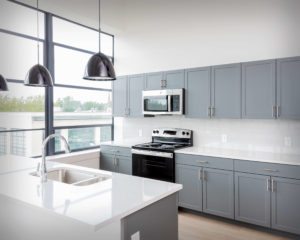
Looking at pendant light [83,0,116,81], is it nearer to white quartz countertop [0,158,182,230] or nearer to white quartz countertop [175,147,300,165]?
white quartz countertop [0,158,182,230]

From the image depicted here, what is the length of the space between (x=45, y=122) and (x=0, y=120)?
3.37 meters

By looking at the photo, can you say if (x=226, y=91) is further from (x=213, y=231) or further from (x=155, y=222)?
(x=155, y=222)

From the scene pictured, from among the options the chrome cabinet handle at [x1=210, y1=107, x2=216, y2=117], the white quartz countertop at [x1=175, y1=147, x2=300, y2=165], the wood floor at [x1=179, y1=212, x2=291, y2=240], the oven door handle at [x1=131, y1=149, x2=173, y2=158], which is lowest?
the wood floor at [x1=179, y1=212, x2=291, y2=240]

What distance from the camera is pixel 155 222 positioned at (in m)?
1.68

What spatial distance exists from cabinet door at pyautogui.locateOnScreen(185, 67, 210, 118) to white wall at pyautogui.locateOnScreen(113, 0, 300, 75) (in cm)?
34

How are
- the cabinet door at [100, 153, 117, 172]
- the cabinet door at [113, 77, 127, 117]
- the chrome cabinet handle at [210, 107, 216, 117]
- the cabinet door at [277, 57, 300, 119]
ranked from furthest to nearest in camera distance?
1. the cabinet door at [113, 77, 127, 117]
2. the cabinet door at [100, 153, 117, 172]
3. the chrome cabinet handle at [210, 107, 216, 117]
4. the cabinet door at [277, 57, 300, 119]

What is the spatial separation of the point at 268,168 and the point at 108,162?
2.42 m

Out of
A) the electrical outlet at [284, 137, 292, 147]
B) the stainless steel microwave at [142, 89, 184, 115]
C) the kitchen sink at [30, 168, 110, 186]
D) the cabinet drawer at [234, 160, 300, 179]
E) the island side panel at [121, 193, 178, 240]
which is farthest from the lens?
the stainless steel microwave at [142, 89, 184, 115]

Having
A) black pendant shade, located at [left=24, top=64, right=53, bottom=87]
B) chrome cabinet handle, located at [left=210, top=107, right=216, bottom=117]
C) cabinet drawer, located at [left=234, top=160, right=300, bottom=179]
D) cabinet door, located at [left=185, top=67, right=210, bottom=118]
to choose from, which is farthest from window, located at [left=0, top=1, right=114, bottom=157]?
→ cabinet drawer, located at [left=234, top=160, right=300, bottom=179]

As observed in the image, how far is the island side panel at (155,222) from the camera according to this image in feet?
4.86

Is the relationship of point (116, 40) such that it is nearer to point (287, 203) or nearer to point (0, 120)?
point (287, 203)

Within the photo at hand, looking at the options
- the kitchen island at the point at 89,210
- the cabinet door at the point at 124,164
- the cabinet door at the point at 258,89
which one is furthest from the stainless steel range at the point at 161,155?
the kitchen island at the point at 89,210

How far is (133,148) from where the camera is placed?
3805 millimetres

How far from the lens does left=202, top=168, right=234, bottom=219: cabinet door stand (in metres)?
3.05
